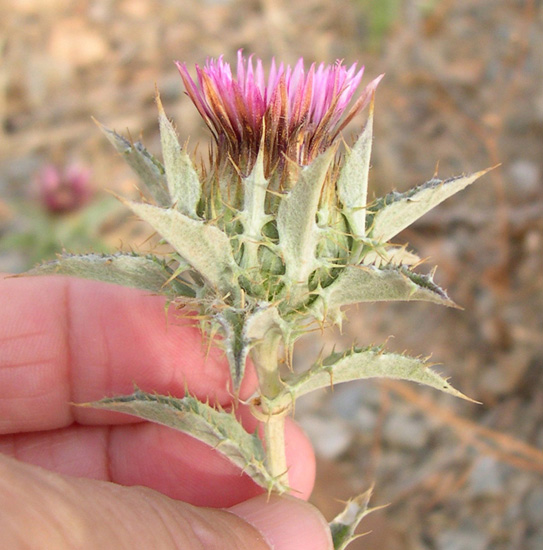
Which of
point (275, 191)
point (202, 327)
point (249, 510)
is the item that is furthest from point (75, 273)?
point (249, 510)

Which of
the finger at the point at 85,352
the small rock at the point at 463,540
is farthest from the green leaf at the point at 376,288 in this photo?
the small rock at the point at 463,540

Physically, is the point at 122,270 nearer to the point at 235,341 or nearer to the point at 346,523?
the point at 235,341

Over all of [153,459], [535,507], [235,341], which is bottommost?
[535,507]

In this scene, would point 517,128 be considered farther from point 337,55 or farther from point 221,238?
point 221,238

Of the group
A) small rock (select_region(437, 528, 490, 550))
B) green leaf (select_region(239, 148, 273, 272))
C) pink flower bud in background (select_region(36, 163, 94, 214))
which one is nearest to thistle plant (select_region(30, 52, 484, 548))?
green leaf (select_region(239, 148, 273, 272))

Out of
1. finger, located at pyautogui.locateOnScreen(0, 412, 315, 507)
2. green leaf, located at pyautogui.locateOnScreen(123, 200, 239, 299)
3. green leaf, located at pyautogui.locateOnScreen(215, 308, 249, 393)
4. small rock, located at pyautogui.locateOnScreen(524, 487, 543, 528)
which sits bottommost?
small rock, located at pyautogui.locateOnScreen(524, 487, 543, 528)

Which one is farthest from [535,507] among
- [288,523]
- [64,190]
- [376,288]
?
[64,190]

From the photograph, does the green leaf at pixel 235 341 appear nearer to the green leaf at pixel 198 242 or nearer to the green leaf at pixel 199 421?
the green leaf at pixel 198 242

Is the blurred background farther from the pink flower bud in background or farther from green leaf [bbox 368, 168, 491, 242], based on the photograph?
green leaf [bbox 368, 168, 491, 242]
